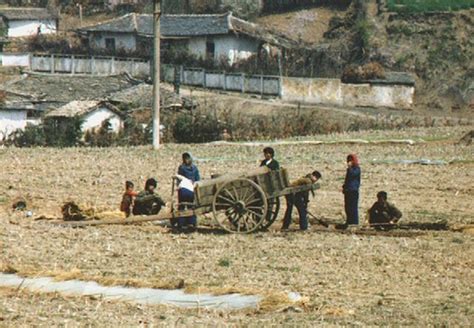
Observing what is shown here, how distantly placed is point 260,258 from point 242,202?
195cm

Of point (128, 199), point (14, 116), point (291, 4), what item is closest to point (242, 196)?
point (128, 199)

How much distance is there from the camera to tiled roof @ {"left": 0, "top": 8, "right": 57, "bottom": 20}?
249 ft

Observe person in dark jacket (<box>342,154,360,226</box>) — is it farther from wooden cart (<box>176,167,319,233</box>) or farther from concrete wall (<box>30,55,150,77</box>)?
concrete wall (<box>30,55,150,77</box>)

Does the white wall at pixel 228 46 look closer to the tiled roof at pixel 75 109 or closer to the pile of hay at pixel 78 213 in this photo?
the tiled roof at pixel 75 109

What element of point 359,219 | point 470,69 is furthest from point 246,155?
point 470,69

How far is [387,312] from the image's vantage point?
13836 millimetres

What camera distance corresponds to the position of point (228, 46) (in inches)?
2603

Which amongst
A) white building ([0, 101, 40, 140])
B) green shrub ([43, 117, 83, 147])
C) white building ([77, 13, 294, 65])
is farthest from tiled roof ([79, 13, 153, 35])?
green shrub ([43, 117, 83, 147])

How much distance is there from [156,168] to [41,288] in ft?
48.4

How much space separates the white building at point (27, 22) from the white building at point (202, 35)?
7979 millimetres

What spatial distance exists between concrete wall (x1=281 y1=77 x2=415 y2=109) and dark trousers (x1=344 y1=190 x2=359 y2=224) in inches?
1512

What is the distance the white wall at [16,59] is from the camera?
6875 centimetres

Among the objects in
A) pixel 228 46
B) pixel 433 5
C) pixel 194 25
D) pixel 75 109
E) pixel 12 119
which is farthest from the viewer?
pixel 433 5

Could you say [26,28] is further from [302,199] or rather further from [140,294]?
[140,294]
